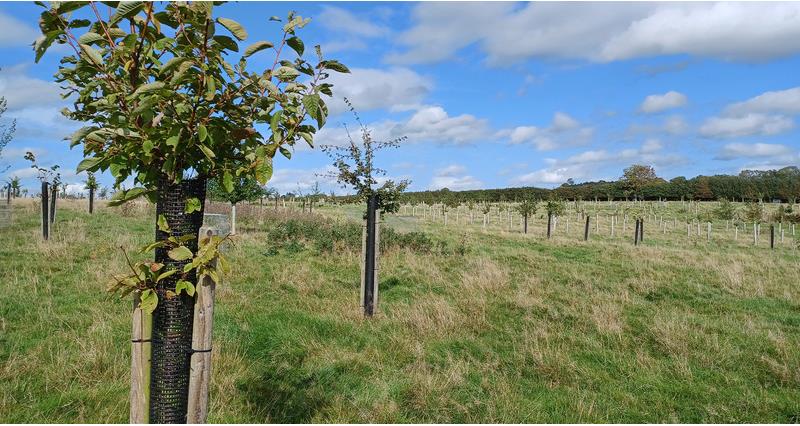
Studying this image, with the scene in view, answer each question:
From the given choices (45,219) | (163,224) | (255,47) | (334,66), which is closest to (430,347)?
(163,224)

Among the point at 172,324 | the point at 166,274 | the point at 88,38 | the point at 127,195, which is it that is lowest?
the point at 172,324

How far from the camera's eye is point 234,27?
188cm

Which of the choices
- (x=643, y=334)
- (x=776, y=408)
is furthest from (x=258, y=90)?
(x=643, y=334)

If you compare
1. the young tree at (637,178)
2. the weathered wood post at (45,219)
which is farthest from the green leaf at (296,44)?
the young tree at (637,178)

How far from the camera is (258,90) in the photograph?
224 centimetres

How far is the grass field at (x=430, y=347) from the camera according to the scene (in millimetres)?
4141

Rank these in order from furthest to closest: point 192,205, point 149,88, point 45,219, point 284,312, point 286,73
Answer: point 45,219, point 284,312, point 192,205, point 286,73, point 149,88

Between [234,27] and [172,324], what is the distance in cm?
135

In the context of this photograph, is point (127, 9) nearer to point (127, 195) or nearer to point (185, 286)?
point (127, 195)

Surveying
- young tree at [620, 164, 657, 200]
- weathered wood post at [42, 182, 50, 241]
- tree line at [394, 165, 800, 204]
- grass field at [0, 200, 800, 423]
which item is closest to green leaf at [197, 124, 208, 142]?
grass field at [0, 200, 800, 423]

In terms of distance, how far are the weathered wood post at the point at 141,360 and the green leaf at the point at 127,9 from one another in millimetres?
1224

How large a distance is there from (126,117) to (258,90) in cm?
55

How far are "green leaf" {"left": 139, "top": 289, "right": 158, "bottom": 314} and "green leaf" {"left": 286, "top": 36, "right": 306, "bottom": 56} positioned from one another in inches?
48.4

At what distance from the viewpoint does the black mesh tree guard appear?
2.24 metres
